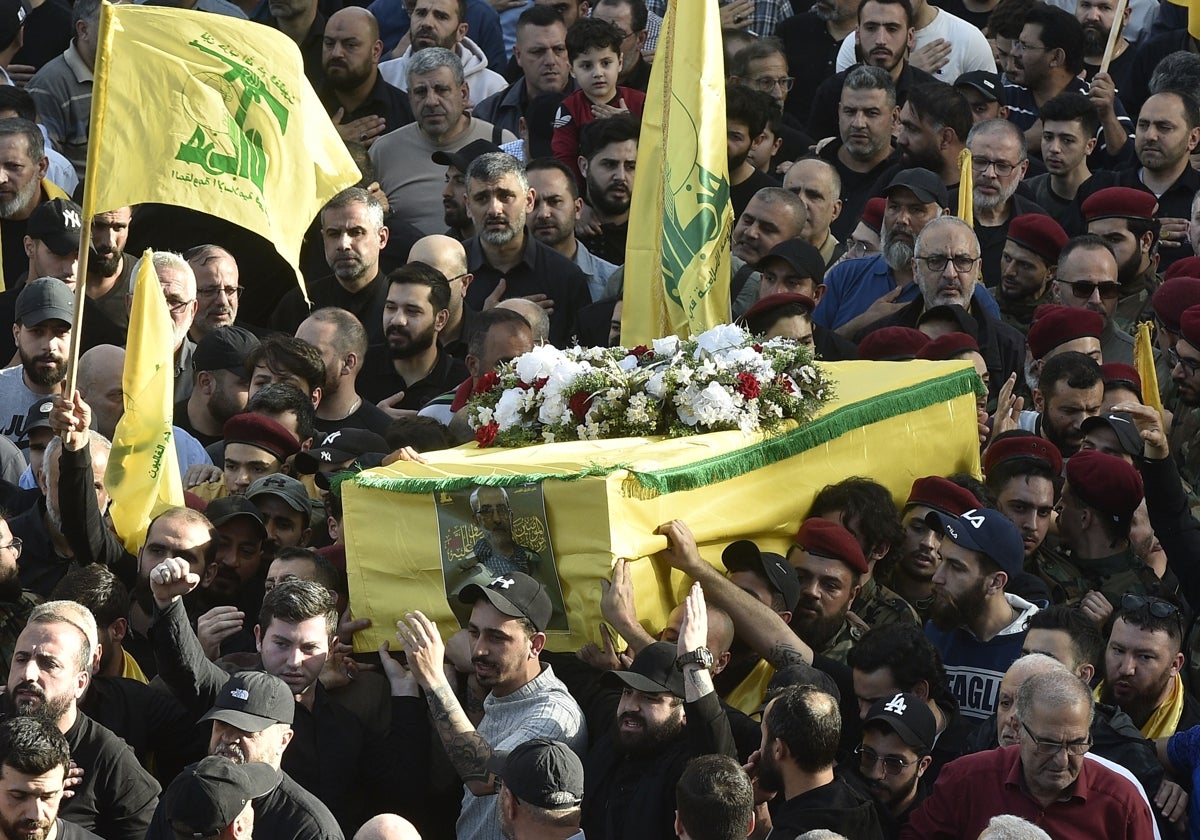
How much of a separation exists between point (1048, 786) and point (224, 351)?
5.00 meters

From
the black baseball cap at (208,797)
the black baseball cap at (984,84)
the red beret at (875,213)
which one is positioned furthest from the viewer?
Answer: the black baseball cap at (984,84)

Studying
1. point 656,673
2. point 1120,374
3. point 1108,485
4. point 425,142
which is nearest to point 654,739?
point 656,673

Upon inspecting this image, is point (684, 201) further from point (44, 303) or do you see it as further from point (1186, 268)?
point (44, 303)

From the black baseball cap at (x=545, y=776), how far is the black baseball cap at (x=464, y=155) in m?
6.44

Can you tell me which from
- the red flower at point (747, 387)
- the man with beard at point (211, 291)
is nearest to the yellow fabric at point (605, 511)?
the red flower at point (747, 387)

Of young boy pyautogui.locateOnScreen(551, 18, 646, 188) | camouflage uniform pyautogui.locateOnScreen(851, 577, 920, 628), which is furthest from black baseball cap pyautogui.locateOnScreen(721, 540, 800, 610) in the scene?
young boy pyautogui.locateOnScreen(551, 18, 646, 188)

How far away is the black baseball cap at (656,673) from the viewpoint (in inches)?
288

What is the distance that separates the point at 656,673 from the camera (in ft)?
24.2

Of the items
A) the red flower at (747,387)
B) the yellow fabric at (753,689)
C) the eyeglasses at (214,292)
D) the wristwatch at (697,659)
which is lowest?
the yellow fabric at (753,689)

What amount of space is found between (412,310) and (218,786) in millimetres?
4788

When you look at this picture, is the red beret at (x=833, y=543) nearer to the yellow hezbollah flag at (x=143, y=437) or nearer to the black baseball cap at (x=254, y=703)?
the black baseball cap at (x=254, y=703)

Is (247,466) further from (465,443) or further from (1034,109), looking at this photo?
(1034,109)

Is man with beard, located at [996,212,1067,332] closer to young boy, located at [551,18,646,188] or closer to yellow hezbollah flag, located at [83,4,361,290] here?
young boy, located at [551,18,646,188]

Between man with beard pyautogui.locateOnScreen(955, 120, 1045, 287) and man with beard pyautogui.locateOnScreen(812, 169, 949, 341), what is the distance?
0.47m
